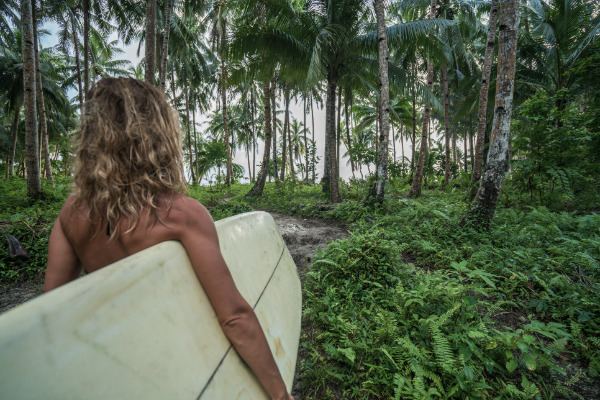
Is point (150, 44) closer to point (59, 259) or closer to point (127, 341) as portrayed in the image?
point (59, 259)

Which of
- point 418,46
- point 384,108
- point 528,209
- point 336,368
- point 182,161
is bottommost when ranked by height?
point 336,368

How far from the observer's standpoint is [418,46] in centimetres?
784

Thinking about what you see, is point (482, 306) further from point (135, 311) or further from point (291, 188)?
point (291, 188)

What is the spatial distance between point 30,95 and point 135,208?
7.70 meters

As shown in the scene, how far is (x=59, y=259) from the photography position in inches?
37.6

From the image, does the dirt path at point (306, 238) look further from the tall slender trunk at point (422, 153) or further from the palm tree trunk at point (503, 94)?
the tall slender trunk at point (422, 153)

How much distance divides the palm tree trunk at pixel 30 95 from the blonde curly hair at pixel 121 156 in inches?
275

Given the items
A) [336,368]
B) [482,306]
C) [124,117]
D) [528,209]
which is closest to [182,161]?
[124,117]

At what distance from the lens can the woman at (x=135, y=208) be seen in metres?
0.87

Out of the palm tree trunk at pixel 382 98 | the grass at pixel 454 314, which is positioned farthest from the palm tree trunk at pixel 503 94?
the palm tree trunk at pixel 382 98

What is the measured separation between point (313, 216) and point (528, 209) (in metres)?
4.71

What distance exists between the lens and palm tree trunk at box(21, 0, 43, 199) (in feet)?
18.3

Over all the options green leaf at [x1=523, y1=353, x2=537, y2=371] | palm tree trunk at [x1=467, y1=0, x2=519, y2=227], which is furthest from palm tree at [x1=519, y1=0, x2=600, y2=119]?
green leaf at [x1=523, y1=353, x2=537, y2=371]

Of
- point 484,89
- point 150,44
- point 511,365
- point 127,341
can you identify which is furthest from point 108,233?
point 484,89
